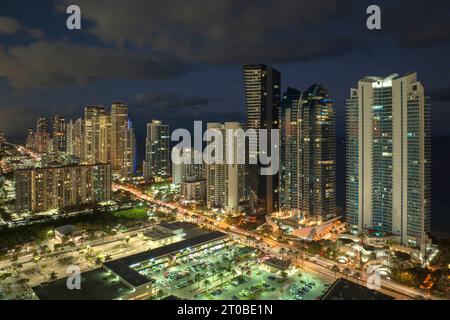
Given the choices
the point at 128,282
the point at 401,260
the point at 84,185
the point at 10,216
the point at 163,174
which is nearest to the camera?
the point at 128,282

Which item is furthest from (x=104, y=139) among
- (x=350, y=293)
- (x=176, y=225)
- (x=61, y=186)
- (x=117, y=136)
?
(x=350, y=293)

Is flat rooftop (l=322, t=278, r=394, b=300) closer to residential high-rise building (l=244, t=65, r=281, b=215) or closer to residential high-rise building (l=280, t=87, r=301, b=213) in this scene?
residential high-rise building (l=280, t=87, r=301, b=213)

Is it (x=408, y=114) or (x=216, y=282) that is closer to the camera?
(x=216, y=282)

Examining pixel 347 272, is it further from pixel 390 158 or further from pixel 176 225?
pixel 176 225

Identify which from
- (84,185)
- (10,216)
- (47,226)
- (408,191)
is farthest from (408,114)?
(10,216)

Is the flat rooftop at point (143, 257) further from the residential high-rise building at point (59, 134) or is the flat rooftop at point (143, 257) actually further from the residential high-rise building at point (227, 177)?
the residential high-rise building at point (59, 134)

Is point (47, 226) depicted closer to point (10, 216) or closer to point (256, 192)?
point (10, 216)

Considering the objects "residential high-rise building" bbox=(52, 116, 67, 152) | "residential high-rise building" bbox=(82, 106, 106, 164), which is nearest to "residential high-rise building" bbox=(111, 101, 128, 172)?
"residential high-rise building" bbox=(82, 106, 106, 164)
